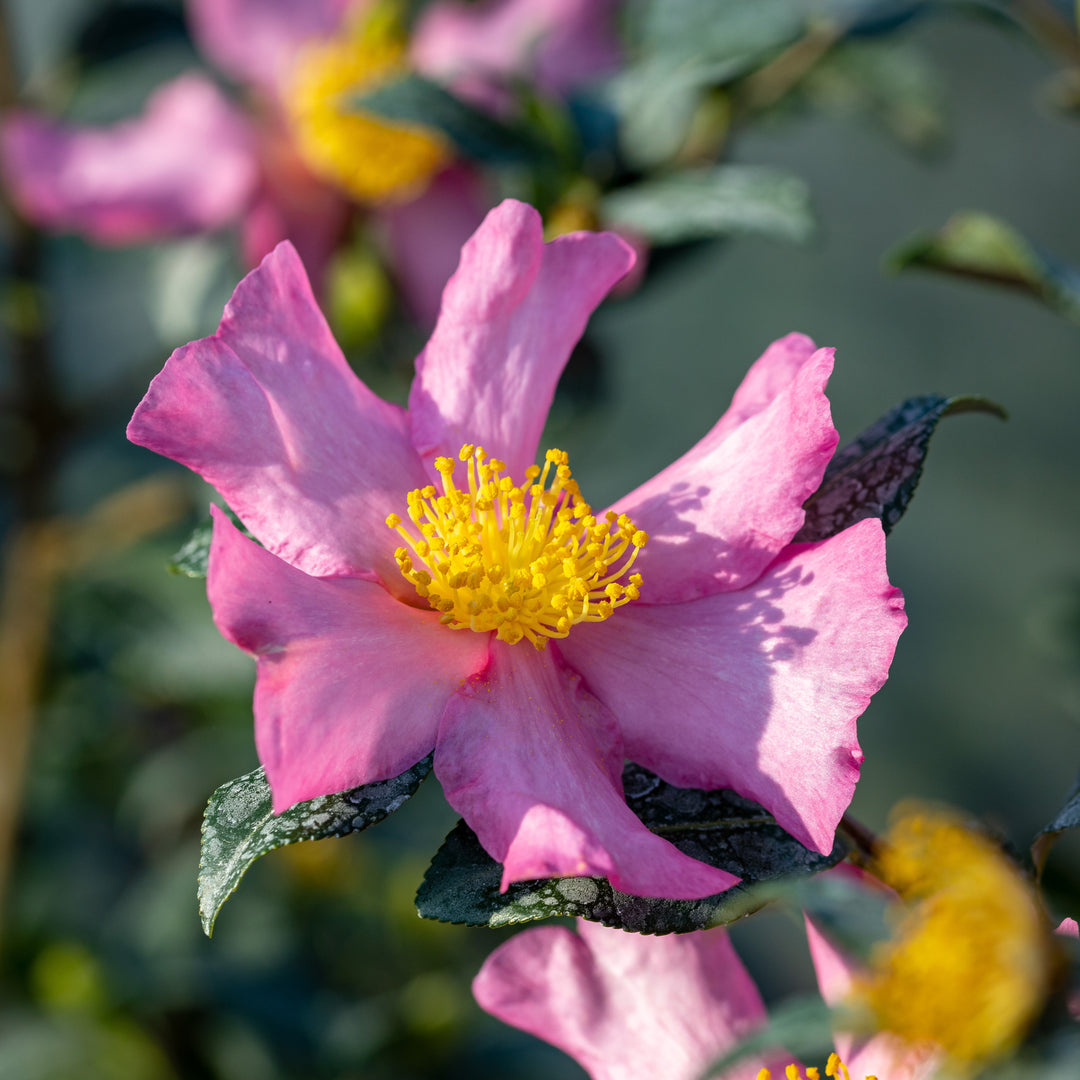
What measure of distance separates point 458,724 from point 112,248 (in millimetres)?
1144

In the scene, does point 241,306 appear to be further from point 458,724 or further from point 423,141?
point 423,141

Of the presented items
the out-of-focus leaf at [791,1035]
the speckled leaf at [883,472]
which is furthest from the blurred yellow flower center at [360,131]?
the out-of-focus leaf at [791,1035]

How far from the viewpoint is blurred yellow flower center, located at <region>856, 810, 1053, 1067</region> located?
342mm

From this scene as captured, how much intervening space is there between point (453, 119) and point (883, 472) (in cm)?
41

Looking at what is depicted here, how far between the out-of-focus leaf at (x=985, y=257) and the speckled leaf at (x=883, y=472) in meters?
0.15

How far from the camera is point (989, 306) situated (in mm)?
2391

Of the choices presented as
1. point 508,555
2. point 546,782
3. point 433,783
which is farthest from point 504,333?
point 433,783

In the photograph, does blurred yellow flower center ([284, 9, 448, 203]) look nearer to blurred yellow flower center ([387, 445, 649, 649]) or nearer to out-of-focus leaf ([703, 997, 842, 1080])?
blurred yellow flower center ([387, 445, 649, 649])

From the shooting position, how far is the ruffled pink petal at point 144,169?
3.21ft

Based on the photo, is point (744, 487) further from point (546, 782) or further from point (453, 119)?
point (453, 119)

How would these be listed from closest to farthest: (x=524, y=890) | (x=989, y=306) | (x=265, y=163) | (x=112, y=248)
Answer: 1. (x=524, y=890)
2. (x=265, y=163)
3. (x=112, y=248)
4. (x=989, y=306)

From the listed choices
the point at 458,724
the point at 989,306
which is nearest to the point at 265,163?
the point at 458,724

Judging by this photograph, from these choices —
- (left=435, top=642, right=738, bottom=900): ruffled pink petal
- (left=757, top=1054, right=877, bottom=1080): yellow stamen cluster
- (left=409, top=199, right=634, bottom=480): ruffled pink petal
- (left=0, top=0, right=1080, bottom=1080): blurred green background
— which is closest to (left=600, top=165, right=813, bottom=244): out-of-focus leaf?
(left=0, top=0, right=1080, bottom=1080): blurred green background

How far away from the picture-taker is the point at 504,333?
0.58 m
